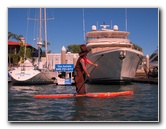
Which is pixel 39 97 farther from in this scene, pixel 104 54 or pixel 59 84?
pixel 59 84

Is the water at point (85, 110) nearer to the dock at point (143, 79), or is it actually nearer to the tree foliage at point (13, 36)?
the tree foliage at point (13, 36)

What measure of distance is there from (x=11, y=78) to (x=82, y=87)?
25.2ft

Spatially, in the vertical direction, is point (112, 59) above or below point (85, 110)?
above

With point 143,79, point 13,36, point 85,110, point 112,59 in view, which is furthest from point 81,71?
point 143,79

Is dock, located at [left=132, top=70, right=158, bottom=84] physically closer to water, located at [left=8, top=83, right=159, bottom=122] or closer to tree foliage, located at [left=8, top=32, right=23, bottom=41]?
water, located at [left=8, top=83, right=159, bottom=122]

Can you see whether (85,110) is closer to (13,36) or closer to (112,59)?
(13,36)

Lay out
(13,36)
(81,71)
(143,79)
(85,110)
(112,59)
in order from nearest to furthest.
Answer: (85,110), (13,36), (81,71), (112,59), (143,79)

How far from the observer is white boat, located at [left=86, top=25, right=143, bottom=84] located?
13430mm

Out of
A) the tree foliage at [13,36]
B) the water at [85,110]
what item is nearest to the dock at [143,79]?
the water at [85,110]

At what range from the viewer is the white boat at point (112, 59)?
529 inches

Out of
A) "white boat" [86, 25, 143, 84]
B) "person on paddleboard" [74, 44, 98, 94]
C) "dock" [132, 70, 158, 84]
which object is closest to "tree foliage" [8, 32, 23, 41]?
"person on paddleboard" [74, 44, 98, 94]

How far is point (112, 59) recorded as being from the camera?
13.5 meters

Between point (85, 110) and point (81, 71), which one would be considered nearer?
point (85, 110)

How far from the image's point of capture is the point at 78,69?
7.11 meters
